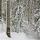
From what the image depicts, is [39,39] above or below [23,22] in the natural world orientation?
below

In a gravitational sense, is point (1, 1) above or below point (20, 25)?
above

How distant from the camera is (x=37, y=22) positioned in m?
1.40

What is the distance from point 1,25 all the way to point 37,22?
58 centimetres

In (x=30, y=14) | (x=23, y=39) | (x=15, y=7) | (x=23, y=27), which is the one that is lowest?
(x=23, y=39)

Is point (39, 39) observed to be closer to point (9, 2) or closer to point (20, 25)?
point (20, 25)

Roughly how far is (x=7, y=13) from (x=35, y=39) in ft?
2.00

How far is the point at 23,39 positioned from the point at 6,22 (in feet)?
1.27

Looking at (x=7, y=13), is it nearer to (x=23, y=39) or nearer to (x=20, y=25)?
(x=20, y=25)

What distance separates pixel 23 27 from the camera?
1.43 m

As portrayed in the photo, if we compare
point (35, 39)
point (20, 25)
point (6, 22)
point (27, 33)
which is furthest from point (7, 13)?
point (35, 39)

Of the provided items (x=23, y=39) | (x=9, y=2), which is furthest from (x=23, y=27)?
(x=9, y=2)

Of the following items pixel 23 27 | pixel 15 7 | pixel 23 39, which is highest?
pixel 15 7

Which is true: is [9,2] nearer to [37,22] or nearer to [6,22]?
[6,22]

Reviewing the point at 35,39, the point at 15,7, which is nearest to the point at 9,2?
the point at 15,7
